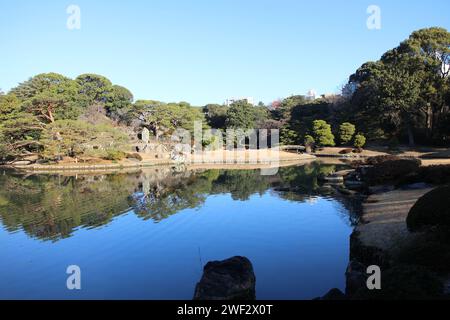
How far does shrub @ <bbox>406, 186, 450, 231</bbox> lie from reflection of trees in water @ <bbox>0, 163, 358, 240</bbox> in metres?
8.11

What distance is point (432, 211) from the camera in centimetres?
624

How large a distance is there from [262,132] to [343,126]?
1110 cm

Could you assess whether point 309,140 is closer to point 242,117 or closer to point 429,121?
point 242,117

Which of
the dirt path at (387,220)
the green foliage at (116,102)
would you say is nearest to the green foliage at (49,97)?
the green foliage at (116,102)

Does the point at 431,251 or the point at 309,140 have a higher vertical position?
the point at 309,140

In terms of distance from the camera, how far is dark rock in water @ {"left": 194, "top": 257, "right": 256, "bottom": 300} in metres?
5.14

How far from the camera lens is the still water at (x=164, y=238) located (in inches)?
269

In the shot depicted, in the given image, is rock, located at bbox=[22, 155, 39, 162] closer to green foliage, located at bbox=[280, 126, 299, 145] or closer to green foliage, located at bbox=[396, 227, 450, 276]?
green foliage, located at bbox=[280, 126, 299, 145]

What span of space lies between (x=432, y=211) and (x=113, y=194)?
45.6ft

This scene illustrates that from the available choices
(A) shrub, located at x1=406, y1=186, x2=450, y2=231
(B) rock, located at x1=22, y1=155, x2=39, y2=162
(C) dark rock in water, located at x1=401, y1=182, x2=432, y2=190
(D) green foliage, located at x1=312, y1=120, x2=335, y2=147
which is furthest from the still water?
(D) green foliage, located at x1=312, y1=120, x2=335, y2=147

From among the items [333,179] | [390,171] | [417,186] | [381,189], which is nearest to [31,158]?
[333,179]

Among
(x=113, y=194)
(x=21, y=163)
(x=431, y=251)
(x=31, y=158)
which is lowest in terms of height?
(x=113, y=194)
